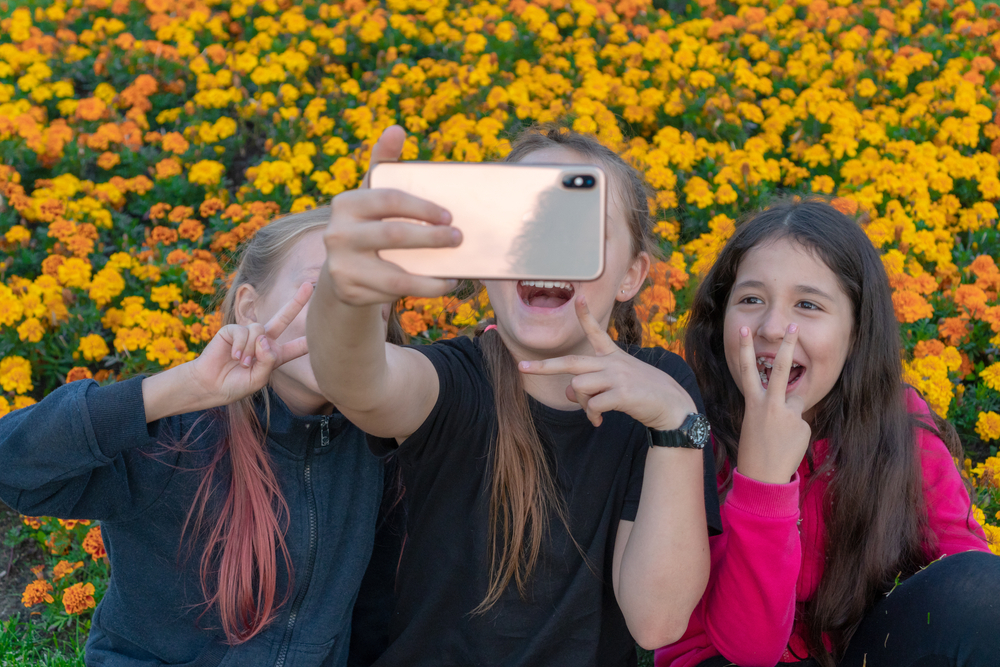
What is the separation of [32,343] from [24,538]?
797mm

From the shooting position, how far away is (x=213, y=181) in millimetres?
3996

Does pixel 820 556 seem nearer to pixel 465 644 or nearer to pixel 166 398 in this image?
pixel 465 644

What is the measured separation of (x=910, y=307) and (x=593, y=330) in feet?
6.94

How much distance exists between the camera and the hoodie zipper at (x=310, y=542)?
1.92 metres

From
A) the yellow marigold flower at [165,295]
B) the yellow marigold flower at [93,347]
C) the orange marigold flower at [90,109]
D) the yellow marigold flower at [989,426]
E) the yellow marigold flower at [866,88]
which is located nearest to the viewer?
the yellow marigold flower at [989,426]

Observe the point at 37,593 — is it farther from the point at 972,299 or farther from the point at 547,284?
the point at 972,299

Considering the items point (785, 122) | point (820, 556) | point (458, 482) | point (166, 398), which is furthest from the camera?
point (785, 122)

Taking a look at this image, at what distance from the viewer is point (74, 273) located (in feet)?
11.1

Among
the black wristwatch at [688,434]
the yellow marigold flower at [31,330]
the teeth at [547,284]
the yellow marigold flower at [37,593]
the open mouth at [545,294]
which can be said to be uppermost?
the teeth at [547,284]

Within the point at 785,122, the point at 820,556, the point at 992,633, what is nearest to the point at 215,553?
the point at 820,556

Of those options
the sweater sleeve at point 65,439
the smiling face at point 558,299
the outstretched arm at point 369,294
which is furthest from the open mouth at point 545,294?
the sweater sleeve at point 65,439

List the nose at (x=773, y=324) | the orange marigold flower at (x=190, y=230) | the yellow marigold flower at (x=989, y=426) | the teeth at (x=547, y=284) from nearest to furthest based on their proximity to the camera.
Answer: the teeth at (x=547, y=284) < the nose at (x=773, y=324) < the yellow marigold flower at (x=989, y=426) < the orange marigold flower at (x=190, y=230)

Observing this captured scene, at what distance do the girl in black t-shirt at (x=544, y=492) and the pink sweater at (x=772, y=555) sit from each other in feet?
0.34

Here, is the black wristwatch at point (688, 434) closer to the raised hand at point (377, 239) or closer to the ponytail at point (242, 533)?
the raised hand at point (377, 239)
